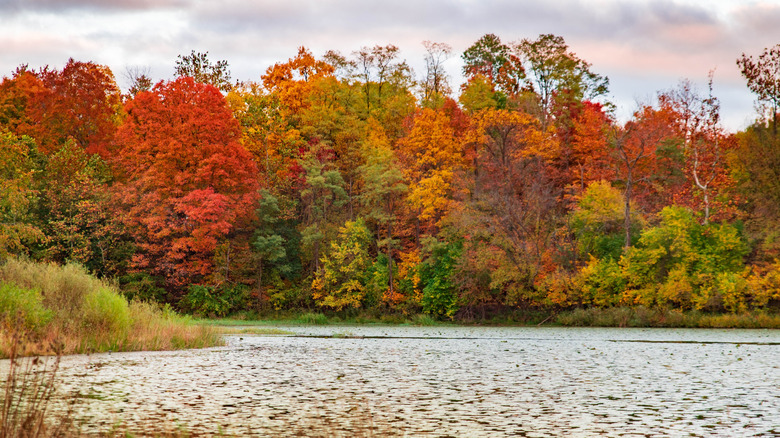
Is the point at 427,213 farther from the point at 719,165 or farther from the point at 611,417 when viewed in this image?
the point at 611,417

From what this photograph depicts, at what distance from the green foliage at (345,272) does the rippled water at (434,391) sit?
33.1m

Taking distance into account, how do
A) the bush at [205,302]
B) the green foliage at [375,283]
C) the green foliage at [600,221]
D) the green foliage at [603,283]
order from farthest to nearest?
the green foliage at [375,283] → the bush at [205,302] → the green foliage at [600,221] → the green foliage at [603,283]

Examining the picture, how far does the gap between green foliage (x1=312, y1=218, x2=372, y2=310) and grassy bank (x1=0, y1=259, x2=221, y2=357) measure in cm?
3383

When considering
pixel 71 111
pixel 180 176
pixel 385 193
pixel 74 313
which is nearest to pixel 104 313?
pixel 74 313

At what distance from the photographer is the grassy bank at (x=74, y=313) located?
24.0m

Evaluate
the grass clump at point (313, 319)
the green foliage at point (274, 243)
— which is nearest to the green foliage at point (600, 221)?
the grass clump at point (313, 319)

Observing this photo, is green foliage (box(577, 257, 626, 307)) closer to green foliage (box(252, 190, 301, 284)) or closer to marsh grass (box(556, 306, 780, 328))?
marsh grass (box(556, 306, 780, 328))

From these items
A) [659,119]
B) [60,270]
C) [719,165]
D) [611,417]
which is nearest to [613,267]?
[719,165]

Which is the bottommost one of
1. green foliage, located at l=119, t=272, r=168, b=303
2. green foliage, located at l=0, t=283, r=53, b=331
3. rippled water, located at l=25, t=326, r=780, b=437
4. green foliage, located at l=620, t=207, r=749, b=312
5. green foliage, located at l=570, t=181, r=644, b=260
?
rippled water, located at l=25, t=326, r=780, b=437

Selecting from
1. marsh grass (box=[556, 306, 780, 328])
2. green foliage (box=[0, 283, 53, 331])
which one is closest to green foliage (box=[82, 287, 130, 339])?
green foliage (box=[0, 283, 53, 331])

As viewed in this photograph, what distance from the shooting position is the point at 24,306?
78.5ft

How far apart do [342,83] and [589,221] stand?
3297cm

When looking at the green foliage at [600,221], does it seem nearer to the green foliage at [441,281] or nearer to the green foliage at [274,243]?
the green foliage at [441,281]

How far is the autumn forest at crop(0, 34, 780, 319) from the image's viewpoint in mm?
55375
